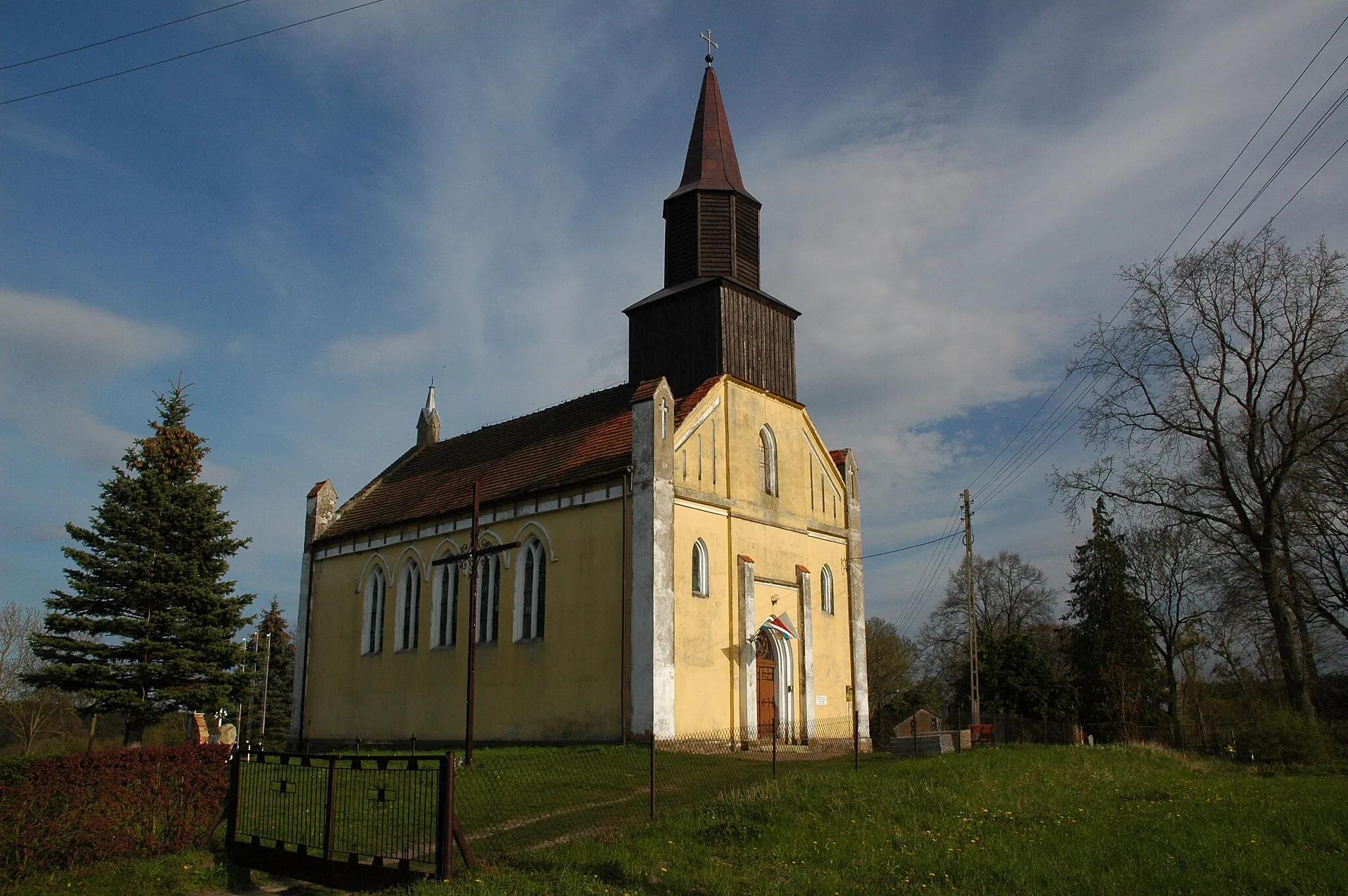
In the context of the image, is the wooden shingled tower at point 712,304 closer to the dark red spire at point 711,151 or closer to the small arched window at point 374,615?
the dark red spire at point 711,151

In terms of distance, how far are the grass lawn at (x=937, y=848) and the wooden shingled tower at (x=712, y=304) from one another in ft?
44.8

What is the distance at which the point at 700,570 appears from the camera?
23.3 m

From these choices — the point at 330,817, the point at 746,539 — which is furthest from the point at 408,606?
the point at 330,817

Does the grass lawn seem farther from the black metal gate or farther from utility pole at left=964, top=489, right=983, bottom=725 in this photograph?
utility pole at left=964, top=489, right=983, bottom=725

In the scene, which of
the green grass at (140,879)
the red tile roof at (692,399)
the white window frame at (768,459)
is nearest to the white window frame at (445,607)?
the red tile roof at (692,399)

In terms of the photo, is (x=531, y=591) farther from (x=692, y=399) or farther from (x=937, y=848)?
(x=937, y=848)

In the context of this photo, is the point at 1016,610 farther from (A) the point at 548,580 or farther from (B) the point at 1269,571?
(A) the point at 548,580

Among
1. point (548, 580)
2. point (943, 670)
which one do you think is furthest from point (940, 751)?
point (943, 670)

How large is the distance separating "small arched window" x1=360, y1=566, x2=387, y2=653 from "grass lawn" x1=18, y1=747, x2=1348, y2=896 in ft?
59.3

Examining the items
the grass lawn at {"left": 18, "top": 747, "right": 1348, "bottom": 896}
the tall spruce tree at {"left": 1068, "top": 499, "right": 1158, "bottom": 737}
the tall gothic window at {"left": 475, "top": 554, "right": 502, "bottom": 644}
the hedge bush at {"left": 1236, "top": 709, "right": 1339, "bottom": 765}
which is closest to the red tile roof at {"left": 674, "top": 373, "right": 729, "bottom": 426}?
the tall gothic window at {"left": 475, "top": 554, "right": 502, "bottom": 644}

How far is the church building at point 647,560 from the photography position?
73.2 ft

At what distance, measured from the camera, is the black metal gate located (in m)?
9.76

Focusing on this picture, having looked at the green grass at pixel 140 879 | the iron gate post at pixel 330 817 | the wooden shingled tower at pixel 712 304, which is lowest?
the green grass at pixel 140 879

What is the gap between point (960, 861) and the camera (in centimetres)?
964
